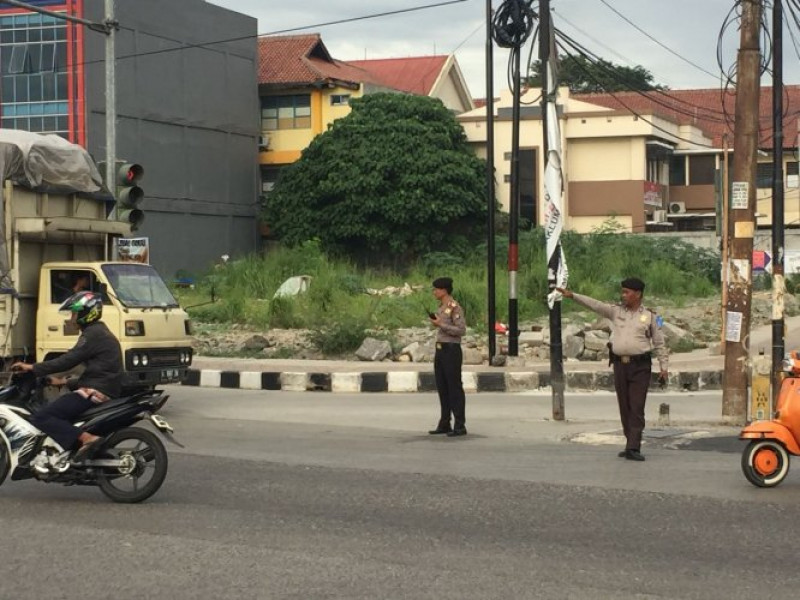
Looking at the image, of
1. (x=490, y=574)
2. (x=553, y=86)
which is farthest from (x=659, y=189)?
(x=490, y=574)

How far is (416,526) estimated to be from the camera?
816 centimetres

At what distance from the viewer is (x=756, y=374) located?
13.1 m

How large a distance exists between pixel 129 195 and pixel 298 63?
129 ft

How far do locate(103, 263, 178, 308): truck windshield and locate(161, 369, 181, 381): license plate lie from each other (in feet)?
2.73

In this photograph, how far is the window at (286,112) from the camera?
186ft

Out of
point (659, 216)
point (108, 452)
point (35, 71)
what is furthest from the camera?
point (659, 216)

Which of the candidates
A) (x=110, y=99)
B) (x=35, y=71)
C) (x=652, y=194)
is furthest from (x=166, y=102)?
(x=110, y=99)

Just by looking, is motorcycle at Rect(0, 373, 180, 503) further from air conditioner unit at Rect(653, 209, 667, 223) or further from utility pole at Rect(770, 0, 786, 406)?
air conditioner unit at Rect(653, 209, 667, 223)

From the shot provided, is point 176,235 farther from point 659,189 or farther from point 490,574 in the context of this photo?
point 490,574

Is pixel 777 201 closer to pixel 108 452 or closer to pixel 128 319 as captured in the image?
pixel 128 319

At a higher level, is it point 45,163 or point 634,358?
point 45,163

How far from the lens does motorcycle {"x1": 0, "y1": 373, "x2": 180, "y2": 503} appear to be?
9039 mm

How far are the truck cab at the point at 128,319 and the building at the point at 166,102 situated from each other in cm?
3169

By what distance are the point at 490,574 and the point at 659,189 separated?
4980 cm
